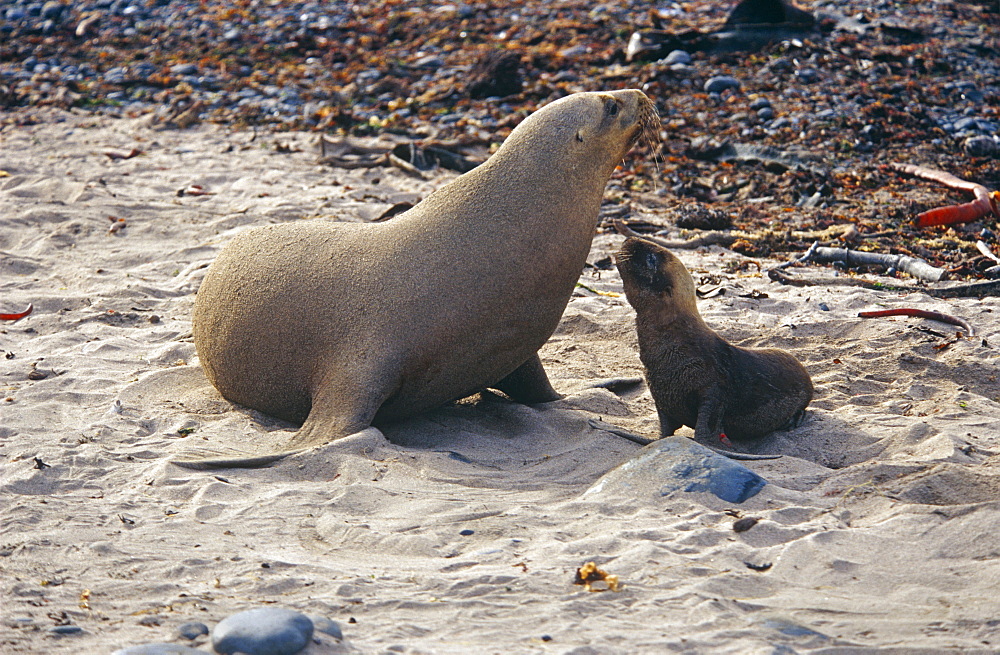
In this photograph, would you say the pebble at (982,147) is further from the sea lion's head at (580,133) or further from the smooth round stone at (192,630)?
the smooth round stone at (192,630)

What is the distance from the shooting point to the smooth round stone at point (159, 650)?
2432mm

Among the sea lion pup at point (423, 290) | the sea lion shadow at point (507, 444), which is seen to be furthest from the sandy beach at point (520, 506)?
the sea lion pup at point (423, 290)

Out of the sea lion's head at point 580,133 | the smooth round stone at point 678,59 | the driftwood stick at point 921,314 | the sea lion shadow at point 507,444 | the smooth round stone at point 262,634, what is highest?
the sea lion's head at point 580,133

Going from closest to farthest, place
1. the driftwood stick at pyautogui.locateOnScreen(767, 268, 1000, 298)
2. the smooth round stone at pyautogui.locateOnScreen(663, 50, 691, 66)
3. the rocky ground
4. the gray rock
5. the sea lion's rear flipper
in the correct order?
the gray rock → the sea lion's rear flipper → the driftwood stick at pyautogui.locateOnScreen(767, 268, 1000, 298) → the rocky ground → the smooth round stone at pyautogui.locateOnScreen(663, 50, 691, 66)

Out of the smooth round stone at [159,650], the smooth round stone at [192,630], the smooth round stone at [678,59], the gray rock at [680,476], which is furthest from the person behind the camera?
the smooth round stone at [678,59]

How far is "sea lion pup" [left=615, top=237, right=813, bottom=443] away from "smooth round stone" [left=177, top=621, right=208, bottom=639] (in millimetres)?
2574

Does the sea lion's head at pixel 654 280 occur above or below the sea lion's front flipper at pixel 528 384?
above

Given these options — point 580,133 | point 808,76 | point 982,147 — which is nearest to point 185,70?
point 808,76

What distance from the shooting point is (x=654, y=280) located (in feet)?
16.2

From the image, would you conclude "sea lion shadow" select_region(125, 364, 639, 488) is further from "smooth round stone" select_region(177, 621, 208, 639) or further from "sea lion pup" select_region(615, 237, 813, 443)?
"smooth round stone" select_region(177, 621, 208, 639)

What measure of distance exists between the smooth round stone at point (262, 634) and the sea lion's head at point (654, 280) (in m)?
2.79

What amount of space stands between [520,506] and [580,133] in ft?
6.58

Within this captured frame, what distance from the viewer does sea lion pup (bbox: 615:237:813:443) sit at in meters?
4.71

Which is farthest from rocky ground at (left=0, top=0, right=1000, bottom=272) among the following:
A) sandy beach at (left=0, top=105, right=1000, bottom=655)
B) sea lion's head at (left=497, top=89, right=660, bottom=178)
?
sea lion's head at (left=497, top=89, right=660, bottom=178)
